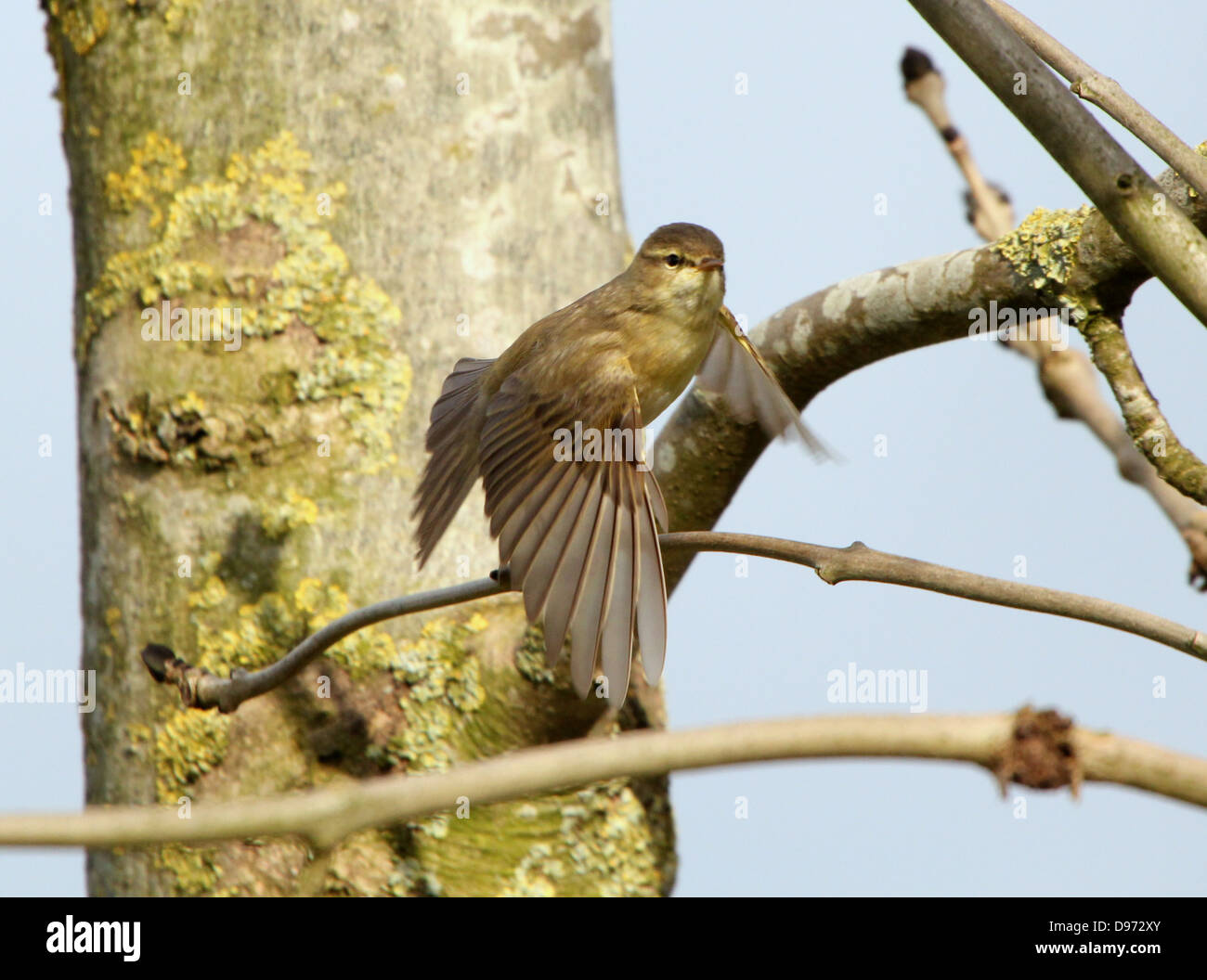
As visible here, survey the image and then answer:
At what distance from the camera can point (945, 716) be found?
861mm

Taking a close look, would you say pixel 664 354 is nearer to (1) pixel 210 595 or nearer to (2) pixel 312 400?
(2) pixel 312 400

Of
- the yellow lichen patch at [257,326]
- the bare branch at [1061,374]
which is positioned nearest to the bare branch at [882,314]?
the bare branch at [1061,374]

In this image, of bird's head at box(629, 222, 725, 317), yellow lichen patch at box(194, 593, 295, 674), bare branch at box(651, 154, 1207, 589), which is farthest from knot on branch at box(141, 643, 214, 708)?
bird's head at box(629, 222, 725, 317)

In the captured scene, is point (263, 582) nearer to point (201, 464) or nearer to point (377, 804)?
point (201, 464)

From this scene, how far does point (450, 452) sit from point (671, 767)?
7.32 feet

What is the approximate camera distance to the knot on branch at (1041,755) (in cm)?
82

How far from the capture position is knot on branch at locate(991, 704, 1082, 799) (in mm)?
821

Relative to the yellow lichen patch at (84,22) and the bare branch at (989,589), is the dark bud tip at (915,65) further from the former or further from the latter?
the bare branch at (989,589)

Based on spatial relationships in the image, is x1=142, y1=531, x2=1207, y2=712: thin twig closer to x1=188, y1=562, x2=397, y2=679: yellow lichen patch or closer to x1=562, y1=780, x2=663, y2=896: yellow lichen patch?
x1=188, y1=562, x2=397, y2=679: yellow lichen patch

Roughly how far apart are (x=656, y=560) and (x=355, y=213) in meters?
1.11

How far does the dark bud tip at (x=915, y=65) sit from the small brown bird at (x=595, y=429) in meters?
0.67

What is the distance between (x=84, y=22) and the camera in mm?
3045

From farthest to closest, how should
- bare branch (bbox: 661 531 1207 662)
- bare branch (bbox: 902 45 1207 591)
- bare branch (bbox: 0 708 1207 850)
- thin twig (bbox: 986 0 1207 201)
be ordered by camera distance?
bare branch (bbox: 902 45 1207 591), thin twig (bbox: 986 0 1207 201), bare branch (bbox: 661 531 1207 662), bare branch (bbox: 0 708 1207 850)

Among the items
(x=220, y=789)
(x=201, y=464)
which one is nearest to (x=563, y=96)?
(x=201, y=464)
